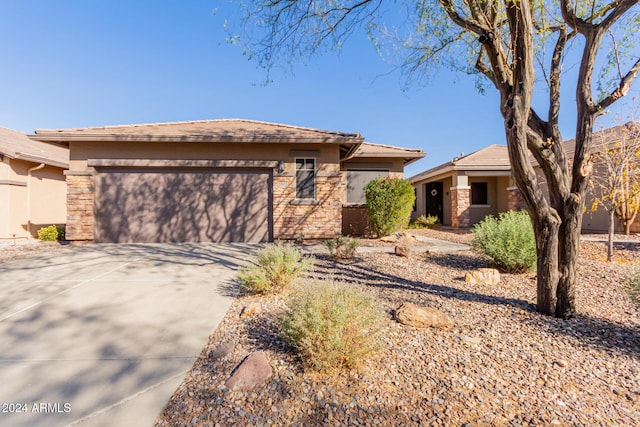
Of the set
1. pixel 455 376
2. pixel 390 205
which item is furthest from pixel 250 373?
pixel 390 205

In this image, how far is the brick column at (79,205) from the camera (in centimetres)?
802

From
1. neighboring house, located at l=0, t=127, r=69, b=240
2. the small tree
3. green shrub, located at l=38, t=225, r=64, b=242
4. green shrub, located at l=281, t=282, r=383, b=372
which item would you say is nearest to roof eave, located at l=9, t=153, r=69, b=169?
neighboring house, located at l=0, t=127, r=69, b=240

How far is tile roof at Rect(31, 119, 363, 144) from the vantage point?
789cm

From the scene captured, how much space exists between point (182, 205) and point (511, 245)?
8.52 metres

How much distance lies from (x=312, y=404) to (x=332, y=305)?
75cm

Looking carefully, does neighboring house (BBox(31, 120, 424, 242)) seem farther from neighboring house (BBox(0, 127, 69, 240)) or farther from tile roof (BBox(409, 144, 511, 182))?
tile roof (BBox(409, 144, 511, 182))

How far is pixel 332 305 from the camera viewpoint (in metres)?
2.38

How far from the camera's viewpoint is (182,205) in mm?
8547

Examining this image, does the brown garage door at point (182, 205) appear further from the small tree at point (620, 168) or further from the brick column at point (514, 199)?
the brick column at point (514, 199)

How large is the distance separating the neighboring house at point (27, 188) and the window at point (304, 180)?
9.63 metres

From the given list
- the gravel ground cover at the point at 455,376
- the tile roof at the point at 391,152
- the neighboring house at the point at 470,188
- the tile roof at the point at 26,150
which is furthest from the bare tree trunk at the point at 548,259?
the tile roof at the point at 26,150

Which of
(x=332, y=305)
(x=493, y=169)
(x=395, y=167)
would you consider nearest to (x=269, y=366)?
(x=332, y=305)

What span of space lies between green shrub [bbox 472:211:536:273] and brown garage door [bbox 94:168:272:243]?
19.5 ft

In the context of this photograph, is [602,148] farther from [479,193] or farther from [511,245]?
[479,193]
